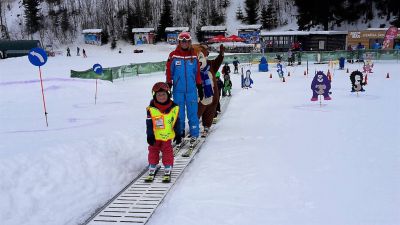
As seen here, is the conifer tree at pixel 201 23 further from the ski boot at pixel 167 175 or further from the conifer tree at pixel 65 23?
the ski boot at pixel 167 175

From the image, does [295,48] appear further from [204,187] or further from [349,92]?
[204,187]

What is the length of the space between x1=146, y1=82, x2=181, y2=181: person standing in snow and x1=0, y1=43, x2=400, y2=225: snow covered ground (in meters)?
0.52

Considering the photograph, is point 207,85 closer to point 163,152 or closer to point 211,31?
point 163,152

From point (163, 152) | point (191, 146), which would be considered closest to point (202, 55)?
point (191, 146)

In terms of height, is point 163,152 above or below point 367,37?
below

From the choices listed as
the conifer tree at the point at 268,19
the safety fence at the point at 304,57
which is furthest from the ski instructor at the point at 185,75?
the conifer tree at the point at 268,19

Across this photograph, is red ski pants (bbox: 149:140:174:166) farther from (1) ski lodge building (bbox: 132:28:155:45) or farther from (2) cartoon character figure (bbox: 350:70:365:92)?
(1) ski lodge building (bbox: 132:28:155:45)

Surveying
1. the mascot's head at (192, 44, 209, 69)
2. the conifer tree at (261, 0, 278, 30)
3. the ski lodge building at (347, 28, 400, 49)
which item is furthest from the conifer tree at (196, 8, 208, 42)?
the mascot's head at (192, 44, 209, 69)

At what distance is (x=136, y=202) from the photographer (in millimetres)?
4934

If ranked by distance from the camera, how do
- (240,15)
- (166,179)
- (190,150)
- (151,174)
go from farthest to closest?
(240,15) → (190,150) → (151,174) → (166,179)

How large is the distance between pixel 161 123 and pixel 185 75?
1.84 meters

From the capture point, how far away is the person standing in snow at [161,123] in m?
5.66

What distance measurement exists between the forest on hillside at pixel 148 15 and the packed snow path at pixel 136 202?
5522 cm

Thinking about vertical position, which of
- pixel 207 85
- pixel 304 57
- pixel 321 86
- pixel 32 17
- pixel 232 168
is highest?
pixel 32 17
